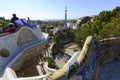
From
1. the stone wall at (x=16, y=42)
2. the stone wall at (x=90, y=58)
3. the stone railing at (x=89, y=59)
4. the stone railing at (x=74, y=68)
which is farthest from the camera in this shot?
the stone wall at (x=16, y=42)

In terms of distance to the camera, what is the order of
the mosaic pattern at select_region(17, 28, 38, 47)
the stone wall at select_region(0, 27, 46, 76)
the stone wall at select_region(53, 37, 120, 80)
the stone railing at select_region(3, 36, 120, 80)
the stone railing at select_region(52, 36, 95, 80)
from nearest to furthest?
the stone railing at select_region(52, 36, 95, 80) → the stone railing at select_region(3, 36, 120, 80) → the stone wall at select_region(53, 37, 120, 80) → the stone wall at select_region(0, 27, 46, 76) → the mosaic pattern at select_region(17, 28, 38, 47)

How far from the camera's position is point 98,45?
7.05 meters

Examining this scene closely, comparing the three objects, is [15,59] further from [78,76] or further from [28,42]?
[78,76]

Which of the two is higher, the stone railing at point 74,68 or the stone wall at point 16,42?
the stone railing at point 74,68

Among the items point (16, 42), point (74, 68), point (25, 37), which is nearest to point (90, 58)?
point (74, 68)

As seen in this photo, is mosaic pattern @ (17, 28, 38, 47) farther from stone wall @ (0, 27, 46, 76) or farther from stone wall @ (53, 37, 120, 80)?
stone wall @ (53, 37, 120, 80)

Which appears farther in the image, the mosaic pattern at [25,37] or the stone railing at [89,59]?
the mosaic pattern at [25,37]

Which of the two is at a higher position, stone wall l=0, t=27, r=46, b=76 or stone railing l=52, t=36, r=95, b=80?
stone railing l=52, t=36, r=95, b=80

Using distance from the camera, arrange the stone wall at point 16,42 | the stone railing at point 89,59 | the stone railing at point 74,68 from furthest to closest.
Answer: the stone wall at point 16,42, the stone railing at point 89,59, the stone railing at point 74,68

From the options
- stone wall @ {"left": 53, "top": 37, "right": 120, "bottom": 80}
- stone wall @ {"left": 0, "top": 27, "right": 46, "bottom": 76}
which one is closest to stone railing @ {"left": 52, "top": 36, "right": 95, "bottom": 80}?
stone wall @ {"left": 53, "top": 37, "right": 120, "bottom": 80}

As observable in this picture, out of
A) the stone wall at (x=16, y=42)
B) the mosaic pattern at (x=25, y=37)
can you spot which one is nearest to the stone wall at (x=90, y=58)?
the stone wall at (x=16, y=42)

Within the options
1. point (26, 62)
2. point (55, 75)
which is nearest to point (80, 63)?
point (55, 75)

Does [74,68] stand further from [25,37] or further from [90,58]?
[25,37]

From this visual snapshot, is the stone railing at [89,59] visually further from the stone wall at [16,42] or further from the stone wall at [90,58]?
the stone wall at [16,42]
